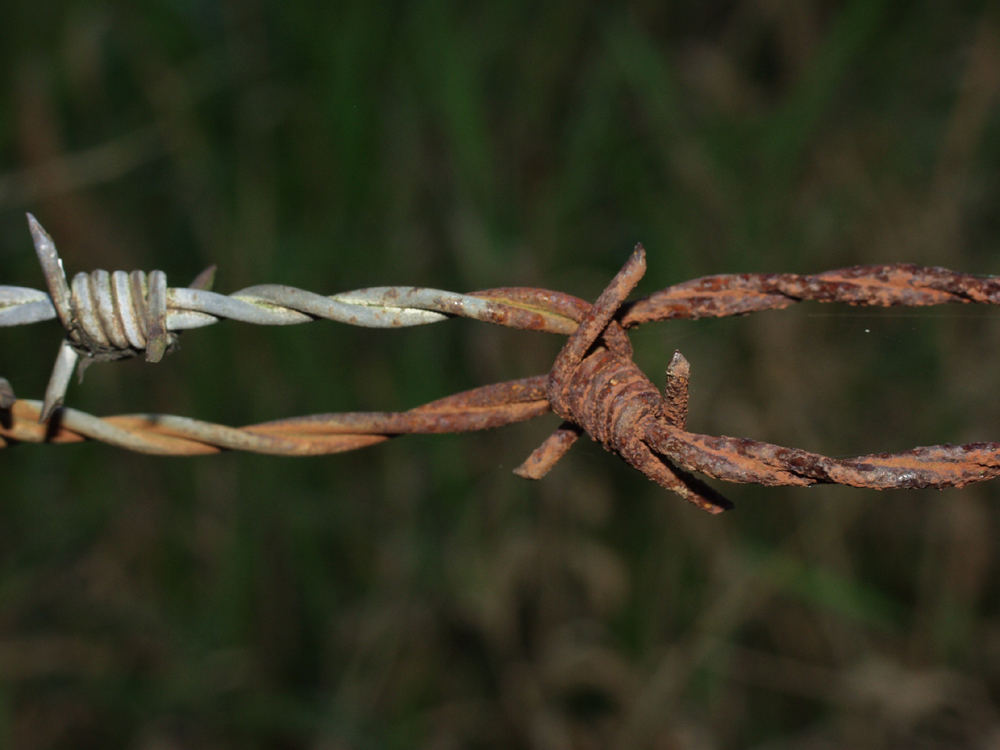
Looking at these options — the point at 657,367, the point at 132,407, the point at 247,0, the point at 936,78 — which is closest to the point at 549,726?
the point at 657,367

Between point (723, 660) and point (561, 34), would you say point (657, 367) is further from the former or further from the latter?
point (561, 34)

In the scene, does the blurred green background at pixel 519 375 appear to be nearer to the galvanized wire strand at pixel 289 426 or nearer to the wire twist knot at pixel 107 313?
the galvanized wire strand at pixel 289 426

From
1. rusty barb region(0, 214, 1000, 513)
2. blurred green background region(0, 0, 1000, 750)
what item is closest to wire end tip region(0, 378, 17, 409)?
rusty barb region(0, 214, 1000, 513)

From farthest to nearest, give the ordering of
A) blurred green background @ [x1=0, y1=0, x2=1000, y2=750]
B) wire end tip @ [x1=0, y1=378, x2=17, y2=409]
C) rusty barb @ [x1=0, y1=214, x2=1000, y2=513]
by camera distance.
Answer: blurred green background @ [x1=0, y1=0, x2=1000, y2=750]
wire end tip @ [x1=0, y1=378, x2=17, y2=409]
rusty barb @ [x1=0, y1=214, x2=1000, y2=513]

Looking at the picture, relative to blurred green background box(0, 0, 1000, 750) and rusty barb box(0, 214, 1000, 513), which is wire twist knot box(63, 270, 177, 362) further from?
blurred green background box(0, 0, 1000, 750)

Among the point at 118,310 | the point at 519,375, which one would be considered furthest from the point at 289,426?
the point at 519,375

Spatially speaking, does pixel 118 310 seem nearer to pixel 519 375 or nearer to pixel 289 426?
pixel 289 426
